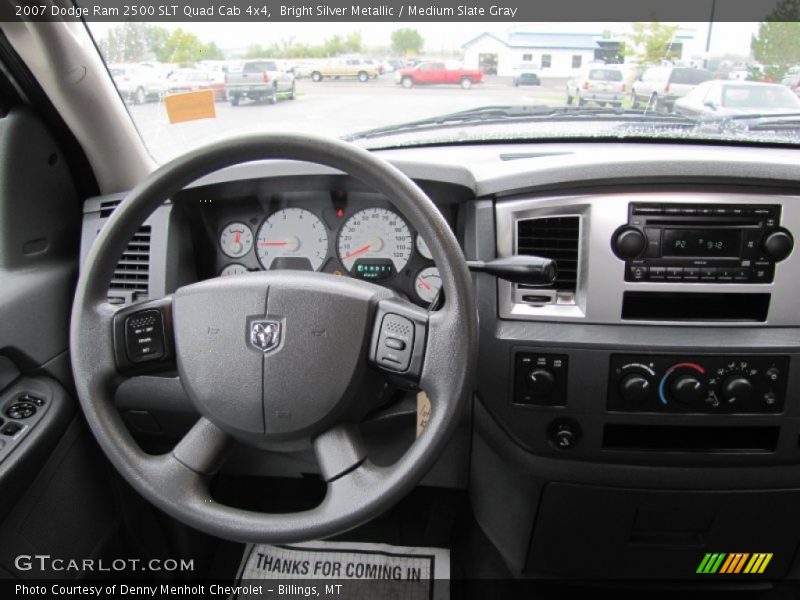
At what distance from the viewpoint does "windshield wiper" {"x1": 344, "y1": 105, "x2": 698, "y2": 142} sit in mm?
1761

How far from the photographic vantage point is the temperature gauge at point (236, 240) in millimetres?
1624

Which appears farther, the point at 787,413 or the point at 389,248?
the point at 389,248

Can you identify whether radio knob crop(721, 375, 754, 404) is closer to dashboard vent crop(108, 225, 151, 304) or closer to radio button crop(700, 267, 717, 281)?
radio button crop(700, 267, 717, 281)

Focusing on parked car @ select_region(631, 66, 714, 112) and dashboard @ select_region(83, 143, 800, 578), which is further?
parked car @ select_region(631, 66, 714, 112)

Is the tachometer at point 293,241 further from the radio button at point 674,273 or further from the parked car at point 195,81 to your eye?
the radio button at point 674,273

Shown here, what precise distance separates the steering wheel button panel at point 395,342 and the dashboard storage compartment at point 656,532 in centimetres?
78

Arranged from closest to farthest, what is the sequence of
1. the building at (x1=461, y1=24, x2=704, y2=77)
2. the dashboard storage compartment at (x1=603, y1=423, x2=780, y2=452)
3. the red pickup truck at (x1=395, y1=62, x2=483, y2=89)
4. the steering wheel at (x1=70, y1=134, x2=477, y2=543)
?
the steering wheel at (x1=70, y1=134, x2=477, y2=543)
the dashboard storage compartment at (x1=603, y1=423, x2=780, y2=452)
the building at (x1=461, y1=24, x2=704, y2=77)
the red pickup truck at (x1=395, y1=62, x2=483, y2=89)

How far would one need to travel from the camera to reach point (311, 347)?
3.53 feet

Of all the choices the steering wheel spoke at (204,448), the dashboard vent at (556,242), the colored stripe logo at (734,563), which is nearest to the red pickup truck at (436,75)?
the dashboard vent at (556,242)

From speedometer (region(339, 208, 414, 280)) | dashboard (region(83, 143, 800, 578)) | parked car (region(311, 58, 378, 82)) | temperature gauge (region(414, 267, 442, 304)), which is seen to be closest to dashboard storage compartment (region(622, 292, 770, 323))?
dashboard (region(83, 143, 800, 578))

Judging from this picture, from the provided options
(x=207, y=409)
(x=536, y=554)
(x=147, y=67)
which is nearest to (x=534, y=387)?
(x=536, y=554)

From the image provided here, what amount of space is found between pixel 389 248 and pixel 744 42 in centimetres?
112

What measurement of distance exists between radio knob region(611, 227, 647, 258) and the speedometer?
0.50 meters

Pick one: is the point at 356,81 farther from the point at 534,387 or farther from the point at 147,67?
the point at 534,387
